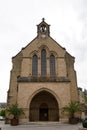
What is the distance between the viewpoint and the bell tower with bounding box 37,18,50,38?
117ft

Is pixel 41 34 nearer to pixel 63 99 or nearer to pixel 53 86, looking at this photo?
pixel 53 86

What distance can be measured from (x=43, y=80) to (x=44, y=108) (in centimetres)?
492

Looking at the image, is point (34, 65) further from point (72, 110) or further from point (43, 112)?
point (72, 110)

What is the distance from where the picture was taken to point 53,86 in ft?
100

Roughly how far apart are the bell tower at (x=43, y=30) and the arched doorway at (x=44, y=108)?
1017cm

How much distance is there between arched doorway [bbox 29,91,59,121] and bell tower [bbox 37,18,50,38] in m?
10.2

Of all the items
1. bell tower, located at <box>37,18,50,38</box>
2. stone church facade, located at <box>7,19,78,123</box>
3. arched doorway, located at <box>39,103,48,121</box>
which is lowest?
arched doorway, located at <box>39,103,48,121</box>

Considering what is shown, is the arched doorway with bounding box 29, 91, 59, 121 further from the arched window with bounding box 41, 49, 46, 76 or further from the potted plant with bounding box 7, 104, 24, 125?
the potted plant with bounding box 7, 104, 24, 125

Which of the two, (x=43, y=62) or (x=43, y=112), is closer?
(x=43, y=112)

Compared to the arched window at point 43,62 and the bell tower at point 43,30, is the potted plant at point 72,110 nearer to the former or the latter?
the arched window at point 43,62

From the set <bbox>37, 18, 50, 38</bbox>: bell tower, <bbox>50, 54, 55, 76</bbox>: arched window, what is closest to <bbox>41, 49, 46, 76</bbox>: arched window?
<bbox>50, 54, 55, 76</bbox>: arched window

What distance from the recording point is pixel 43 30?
36438mm

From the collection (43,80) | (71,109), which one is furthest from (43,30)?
(71,109)

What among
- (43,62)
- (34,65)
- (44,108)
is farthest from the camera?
(43,62)
